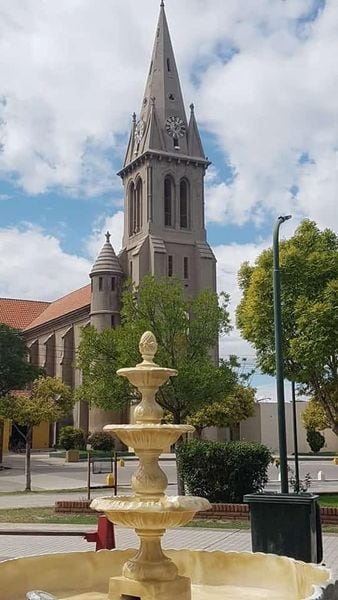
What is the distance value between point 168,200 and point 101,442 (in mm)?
24377

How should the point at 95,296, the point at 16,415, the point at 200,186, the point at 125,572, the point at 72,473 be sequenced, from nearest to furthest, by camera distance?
the point at 125,572 → the point at 16,415 → the point at 72,473 → the point at 95,296 → the point at 200,186

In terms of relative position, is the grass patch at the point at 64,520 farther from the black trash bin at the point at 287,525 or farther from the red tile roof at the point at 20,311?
the red tile roof at the point at 20,311

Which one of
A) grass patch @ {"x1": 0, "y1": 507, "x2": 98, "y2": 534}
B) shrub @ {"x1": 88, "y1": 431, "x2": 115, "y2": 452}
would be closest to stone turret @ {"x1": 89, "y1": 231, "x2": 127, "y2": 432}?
shrub @ {"x1": 88, "y1": 431, "x2": 115, "y2": 452}

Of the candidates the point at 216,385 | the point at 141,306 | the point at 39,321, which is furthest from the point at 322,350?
the point at 39,321

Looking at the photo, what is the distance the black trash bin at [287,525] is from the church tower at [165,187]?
2009 inches

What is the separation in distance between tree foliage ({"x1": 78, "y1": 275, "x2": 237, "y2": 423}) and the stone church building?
36.8 meters

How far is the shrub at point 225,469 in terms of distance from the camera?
17.8 meters

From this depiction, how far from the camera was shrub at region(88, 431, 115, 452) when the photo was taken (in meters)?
55.9

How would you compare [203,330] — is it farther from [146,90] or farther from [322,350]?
[146,90]

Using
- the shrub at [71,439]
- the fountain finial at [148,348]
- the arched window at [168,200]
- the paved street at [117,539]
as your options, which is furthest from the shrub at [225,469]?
the arched window at [168,200]

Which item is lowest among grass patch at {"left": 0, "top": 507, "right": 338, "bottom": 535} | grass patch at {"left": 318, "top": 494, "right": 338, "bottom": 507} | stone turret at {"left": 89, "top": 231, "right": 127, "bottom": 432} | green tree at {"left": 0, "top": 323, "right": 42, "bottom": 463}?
grass patch at {"left": 0, "top": 507, "right": 338, "bottom": 535}

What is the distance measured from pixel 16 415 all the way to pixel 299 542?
64.0ft

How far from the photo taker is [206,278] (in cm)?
6450

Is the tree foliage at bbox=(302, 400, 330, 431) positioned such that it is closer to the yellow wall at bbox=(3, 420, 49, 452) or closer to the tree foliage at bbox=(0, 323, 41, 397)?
the tree foliage at bbox=(0, 323, 41, 397)
